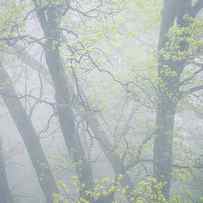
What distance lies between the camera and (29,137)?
10117 millimetres

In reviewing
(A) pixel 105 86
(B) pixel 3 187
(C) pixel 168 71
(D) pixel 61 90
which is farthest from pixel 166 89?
(B) pixel 3 187

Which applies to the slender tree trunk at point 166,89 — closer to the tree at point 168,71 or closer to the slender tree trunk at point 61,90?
the tree at point 168,71

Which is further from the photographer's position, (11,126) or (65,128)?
(11,126)

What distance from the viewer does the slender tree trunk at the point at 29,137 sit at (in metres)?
9.81

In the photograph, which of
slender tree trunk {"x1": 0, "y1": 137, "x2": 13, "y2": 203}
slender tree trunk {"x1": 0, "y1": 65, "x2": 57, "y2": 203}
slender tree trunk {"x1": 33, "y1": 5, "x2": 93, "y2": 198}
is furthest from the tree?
slender tree trunk {"x1": 0, "y1": 137, "x2": 13, "y2": 203}

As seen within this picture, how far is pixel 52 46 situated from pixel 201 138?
38.5 ft

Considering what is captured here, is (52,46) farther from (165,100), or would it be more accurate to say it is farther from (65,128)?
(165,100)

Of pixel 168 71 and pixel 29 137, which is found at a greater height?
pixel 168 71

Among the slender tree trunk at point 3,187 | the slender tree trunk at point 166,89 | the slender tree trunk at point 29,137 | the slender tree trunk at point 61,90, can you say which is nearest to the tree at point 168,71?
the slender tree trunk at point 166,89

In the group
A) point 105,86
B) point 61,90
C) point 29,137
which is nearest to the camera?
point 61,90

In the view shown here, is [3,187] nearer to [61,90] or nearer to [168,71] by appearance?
[61,90]

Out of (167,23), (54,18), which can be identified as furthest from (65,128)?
(167,23)

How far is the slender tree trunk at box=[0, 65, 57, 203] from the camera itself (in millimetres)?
9812

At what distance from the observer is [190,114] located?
20531mm
